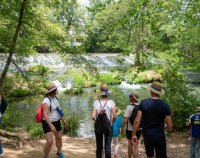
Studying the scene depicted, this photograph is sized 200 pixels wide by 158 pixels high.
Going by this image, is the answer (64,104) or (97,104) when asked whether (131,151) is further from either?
(64,104)

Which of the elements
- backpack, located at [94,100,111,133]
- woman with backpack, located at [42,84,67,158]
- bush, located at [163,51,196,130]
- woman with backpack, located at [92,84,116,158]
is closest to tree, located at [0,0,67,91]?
woman with backpack, located at [42,84,67,158]

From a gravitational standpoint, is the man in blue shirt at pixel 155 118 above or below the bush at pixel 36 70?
below

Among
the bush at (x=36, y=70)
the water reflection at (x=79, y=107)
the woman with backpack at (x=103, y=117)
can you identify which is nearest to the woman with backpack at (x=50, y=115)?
the woman with backpack at (x=103, y=117)

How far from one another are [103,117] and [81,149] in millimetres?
3156

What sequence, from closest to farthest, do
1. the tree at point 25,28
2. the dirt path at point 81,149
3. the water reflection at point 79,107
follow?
the dirt path at point 81,149, the tree at point 25,28, the water reflection at point 79,107

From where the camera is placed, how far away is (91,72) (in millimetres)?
9680

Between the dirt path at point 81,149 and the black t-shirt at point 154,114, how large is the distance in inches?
122

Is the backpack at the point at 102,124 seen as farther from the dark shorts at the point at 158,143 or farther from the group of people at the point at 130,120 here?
the dark shorts at the point at 158,143

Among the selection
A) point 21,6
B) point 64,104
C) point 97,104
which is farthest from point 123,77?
point 64,104

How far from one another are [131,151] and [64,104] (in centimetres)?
1554

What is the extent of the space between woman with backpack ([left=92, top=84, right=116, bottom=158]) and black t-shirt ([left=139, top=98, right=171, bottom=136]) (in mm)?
989

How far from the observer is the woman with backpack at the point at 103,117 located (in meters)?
5.78

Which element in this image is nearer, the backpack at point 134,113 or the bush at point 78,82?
the backpack at point 134,113

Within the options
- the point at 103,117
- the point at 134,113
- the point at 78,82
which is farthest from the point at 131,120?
the point at 78,82
